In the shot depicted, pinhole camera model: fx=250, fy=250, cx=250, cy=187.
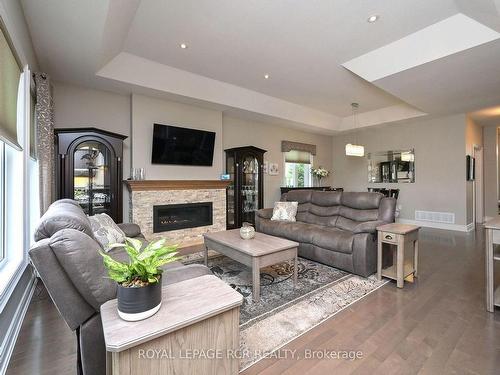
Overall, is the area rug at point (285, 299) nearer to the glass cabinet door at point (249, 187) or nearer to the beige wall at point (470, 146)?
the glass cabinet door at point (249, 187)

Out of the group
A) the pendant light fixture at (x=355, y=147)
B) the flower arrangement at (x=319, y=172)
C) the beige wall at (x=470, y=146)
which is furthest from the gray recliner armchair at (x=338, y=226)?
the beige wall at (x=470, y=146)

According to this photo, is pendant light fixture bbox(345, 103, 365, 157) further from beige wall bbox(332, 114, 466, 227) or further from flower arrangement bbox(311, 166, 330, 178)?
flower arrangement bbox(311, 166, 330, 178)

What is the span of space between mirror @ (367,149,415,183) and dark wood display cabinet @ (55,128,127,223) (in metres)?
6.51

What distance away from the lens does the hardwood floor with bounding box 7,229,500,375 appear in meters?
1.60

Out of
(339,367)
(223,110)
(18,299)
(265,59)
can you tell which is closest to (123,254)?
(18,299)

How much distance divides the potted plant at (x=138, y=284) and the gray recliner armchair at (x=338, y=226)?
2569mm

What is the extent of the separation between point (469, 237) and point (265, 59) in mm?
5325

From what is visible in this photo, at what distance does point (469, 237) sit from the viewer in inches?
200

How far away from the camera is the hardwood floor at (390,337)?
1.60 metres

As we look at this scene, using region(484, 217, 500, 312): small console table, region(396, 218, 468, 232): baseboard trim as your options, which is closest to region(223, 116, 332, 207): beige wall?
region(396, 218, 468, 232): baseboard trim

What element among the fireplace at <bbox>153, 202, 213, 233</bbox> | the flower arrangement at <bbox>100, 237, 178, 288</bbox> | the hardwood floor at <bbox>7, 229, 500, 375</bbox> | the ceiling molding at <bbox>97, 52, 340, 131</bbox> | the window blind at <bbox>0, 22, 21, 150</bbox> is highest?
the ceiling molding at <bbox>97, 52, 340, 131</bbox>

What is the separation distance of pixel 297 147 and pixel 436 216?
383 cm

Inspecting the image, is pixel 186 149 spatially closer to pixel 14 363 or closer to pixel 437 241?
pixel 14 363

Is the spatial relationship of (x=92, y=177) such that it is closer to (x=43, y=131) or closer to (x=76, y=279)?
(x=43, y=131)
